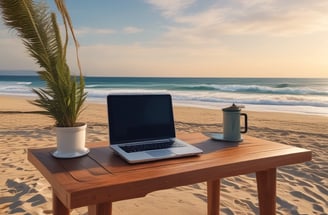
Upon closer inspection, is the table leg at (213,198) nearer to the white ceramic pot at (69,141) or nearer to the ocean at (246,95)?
the white ceramic pot at (69,141)

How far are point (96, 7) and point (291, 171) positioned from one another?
23.5ft

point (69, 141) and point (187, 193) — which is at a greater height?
point (69, 141)

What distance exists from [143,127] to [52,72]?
49 centimetres

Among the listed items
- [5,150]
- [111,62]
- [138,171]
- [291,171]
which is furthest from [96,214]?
[111,62]

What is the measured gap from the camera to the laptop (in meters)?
1.21

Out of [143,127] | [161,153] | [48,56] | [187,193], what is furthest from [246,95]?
[48,56]

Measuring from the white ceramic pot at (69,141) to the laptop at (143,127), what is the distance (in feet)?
0.48

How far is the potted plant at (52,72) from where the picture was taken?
1116 millimetres

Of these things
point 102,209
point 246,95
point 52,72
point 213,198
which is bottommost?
point 213,198

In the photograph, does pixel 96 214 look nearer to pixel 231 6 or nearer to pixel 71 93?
pixel 71 93

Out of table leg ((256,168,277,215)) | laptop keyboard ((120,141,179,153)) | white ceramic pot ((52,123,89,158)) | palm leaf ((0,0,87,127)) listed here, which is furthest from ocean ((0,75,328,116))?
Answer: table leg ((256,168,277,215))

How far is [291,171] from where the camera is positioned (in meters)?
2.91

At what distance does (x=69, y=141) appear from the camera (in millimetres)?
1140

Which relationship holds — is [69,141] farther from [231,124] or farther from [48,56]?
[231,124]
